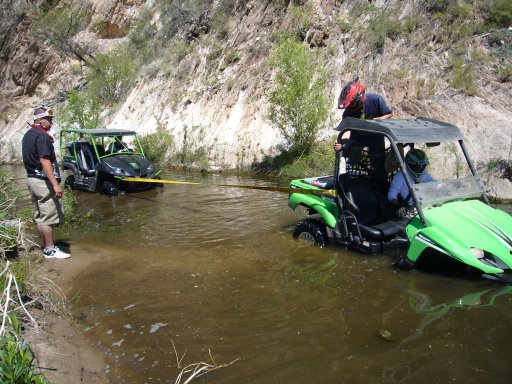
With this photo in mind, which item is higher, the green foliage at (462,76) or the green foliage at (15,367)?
the green foliage at (462,76)

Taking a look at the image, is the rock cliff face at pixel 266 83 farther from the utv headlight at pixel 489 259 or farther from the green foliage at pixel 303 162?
the utv headlight at pixel 489 259

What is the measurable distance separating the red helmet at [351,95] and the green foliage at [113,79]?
20.2m

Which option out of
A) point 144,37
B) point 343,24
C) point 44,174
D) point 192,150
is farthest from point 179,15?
point 44,174

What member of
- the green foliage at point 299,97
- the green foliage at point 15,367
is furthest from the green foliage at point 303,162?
the green foliage at point 15,367

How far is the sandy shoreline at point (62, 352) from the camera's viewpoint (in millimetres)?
3524

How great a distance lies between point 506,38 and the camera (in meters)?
14.1

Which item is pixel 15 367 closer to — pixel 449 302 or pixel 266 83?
pixel 449 302

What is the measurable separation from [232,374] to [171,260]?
3062mm

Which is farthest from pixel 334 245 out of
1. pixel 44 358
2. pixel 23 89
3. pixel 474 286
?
pixel 23 89

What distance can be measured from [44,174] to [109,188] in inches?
212

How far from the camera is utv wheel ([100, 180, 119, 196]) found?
11578 millimetres

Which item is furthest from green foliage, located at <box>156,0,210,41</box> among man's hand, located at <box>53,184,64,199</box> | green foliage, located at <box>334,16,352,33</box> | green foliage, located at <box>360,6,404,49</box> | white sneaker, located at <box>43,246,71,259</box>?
white sneaker, located at <box>43,246,71,259</box>

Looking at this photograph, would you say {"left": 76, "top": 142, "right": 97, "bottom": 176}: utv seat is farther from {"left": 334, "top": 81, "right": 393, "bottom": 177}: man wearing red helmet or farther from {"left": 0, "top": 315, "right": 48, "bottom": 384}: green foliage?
{"left": 0, "top": 315, "right": 48, "bottom": 384}: green foliage

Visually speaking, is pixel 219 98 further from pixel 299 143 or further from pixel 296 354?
pixel 296 354
